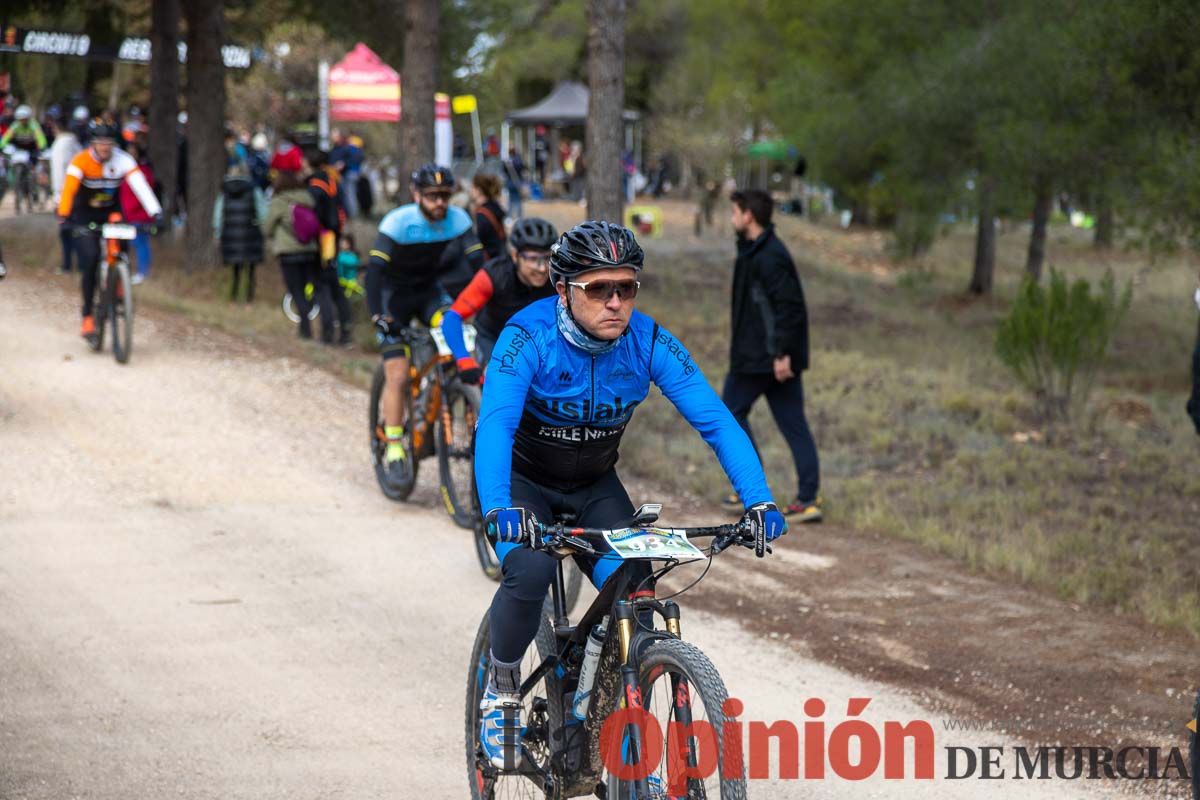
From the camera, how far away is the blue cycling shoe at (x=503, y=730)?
446cm

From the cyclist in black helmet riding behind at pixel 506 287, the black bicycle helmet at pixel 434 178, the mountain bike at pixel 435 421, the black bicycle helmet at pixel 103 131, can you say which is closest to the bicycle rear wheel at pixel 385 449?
the mountain bike at pixel 435 421

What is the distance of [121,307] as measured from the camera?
44.4ft

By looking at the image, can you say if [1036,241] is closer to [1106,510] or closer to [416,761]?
[1106,510]

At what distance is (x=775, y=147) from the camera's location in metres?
47.7

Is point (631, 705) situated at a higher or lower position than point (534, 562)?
lower

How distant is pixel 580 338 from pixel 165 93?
67.7 ft

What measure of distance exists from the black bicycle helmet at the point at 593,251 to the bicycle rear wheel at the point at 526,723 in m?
1.15

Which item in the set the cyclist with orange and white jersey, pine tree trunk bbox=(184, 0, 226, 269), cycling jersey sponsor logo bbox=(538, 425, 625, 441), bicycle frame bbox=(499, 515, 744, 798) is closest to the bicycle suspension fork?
bicycle frame bbox=(499, 515, 744, 798)

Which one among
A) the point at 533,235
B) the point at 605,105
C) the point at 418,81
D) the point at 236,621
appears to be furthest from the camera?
the point at 418,81

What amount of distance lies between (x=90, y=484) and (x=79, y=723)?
14.7 ft

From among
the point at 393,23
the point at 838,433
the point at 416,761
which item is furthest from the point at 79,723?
the point at 393,23

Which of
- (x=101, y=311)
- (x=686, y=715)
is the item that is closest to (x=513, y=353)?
(x=686, y=715)

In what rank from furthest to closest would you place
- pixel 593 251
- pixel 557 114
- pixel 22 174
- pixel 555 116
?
1. pixel 557 114
2. pixel 555 116
3. pixel 22 174
4. pixel 593 251

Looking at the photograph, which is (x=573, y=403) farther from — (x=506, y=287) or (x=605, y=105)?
(x=605, y=105)
